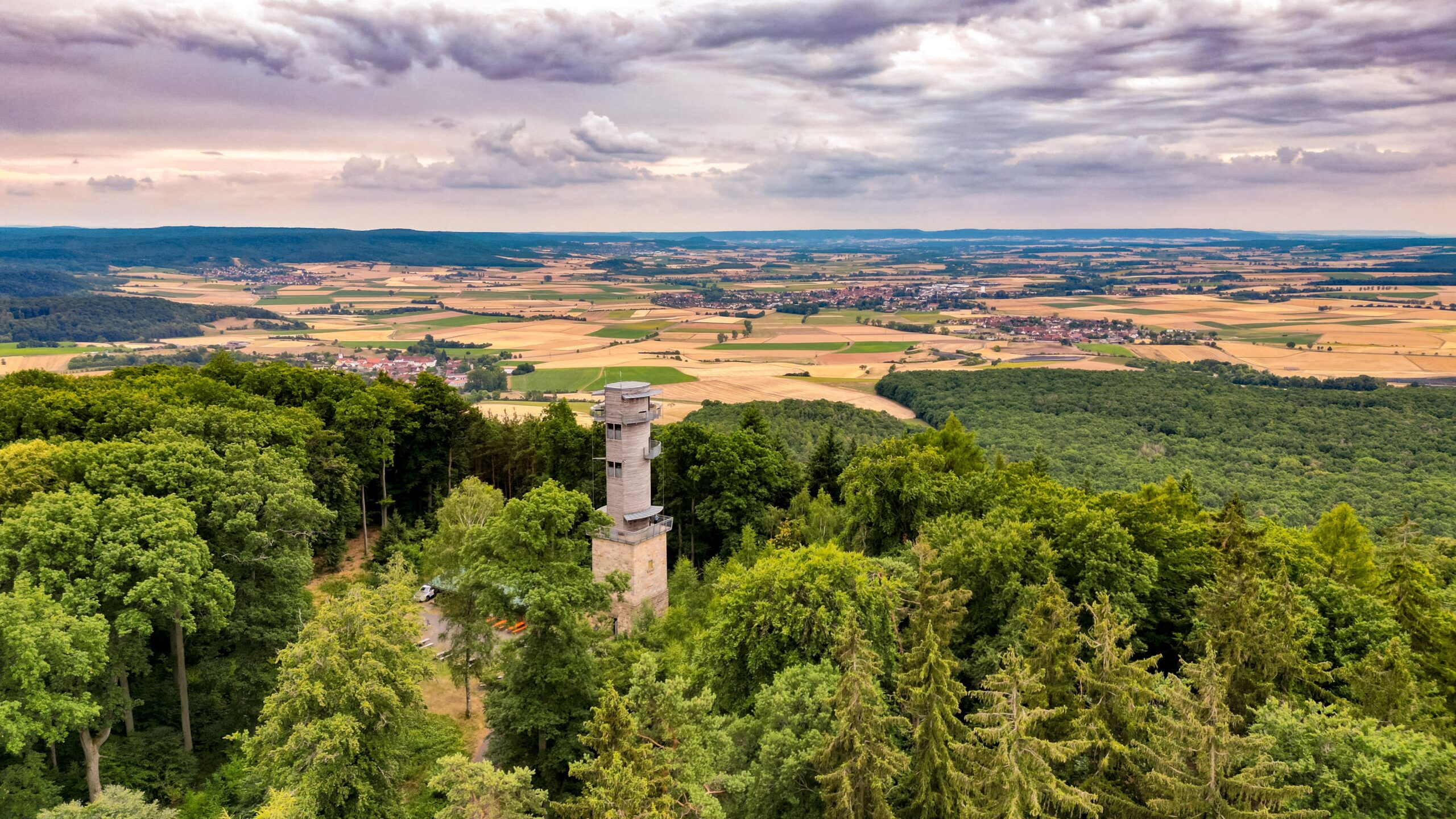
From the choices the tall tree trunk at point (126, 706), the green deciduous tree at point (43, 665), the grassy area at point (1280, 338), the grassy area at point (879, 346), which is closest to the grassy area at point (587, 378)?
the grassy area at point (879, 346)

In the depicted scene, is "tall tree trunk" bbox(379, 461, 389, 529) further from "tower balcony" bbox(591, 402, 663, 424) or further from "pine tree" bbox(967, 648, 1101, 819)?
"pine tree" bbox(967, 648, 1101, 819)

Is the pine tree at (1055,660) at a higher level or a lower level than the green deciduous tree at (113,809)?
higher

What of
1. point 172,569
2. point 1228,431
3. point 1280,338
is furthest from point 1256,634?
point 1280,338

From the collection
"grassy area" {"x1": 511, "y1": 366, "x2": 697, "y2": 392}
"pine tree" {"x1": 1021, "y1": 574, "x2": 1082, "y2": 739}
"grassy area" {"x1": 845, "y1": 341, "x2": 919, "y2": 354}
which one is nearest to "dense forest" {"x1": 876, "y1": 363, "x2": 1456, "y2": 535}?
"grassy area" {"x1": 845, "y1": 341, "x2": 919, "y2": 354}

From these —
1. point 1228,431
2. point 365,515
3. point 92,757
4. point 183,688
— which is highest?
point 365,515

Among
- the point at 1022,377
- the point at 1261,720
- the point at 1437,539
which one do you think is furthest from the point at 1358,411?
the point at 1261,720

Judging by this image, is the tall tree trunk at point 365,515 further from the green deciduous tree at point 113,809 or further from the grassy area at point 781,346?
the grassy area at point 781,346

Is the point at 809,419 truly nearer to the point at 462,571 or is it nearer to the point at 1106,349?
the point at 462,571
